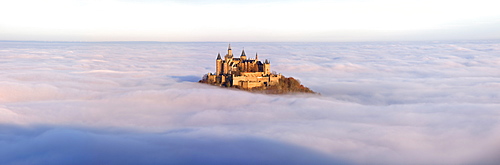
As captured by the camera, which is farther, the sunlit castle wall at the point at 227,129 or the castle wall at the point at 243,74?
the castle wall at the point at 243,74

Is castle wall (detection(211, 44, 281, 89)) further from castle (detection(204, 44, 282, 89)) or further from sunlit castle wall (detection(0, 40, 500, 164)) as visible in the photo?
sunlit castle wall (detection(0, 40, 500, 164))

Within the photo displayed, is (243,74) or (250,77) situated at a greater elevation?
(243,74)

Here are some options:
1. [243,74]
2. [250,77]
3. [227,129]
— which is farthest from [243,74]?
[227,129]

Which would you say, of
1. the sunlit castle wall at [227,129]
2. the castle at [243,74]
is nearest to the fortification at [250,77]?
the castle at [243,74]

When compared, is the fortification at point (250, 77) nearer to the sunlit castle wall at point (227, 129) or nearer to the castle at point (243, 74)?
the castle at point (243, 74)

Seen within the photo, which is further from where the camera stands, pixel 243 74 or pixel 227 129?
pixel 243 74

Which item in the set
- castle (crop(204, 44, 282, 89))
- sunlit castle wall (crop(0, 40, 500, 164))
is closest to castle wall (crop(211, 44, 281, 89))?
castle (crop(204, 44, 282, 89))

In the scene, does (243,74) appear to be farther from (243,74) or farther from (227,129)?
(227,129)

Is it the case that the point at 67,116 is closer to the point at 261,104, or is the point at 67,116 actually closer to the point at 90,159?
the point at 90,159

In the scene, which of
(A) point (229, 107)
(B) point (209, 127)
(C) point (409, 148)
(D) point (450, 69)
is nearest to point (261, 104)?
(A) point (229, 107)
